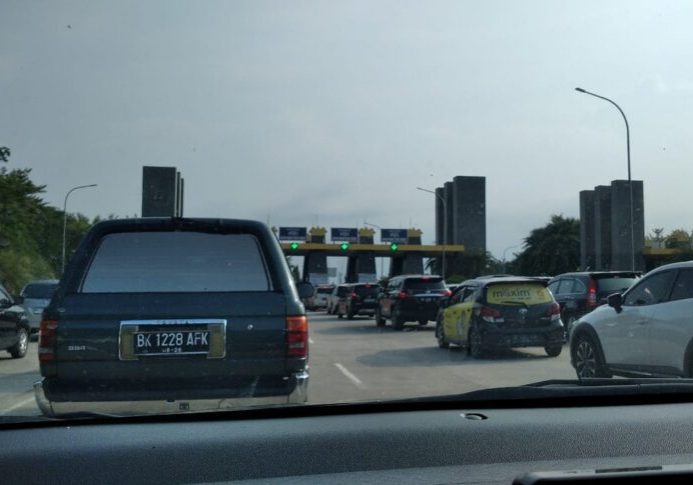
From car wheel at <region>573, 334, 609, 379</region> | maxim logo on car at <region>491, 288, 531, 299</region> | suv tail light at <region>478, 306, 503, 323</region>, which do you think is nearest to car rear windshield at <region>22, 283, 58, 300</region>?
suv tail light at <region>478, 306, 503, 323</region>

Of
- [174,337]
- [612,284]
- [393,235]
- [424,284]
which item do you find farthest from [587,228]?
[393,235]

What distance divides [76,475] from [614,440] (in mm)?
2303

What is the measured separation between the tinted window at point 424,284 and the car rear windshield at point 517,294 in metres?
8.69

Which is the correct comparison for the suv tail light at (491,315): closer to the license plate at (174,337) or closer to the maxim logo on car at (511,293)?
the maxim logo on car at (511,293)

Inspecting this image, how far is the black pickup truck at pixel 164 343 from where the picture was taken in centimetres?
509

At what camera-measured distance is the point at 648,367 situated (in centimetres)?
935

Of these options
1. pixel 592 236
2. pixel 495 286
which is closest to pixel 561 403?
pixel 495 286

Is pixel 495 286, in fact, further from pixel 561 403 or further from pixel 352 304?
pixel 352 304

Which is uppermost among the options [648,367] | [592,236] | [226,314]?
[592,236]

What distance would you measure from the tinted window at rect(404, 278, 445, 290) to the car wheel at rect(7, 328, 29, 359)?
36.8 ft

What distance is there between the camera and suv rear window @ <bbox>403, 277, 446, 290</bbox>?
78.0ft

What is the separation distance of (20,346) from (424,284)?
39.6 ft

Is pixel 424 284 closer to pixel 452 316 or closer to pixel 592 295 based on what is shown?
pixel 592 295

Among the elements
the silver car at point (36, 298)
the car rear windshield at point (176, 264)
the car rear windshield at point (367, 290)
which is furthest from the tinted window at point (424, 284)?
the car rear windshield at point (176, 264)
